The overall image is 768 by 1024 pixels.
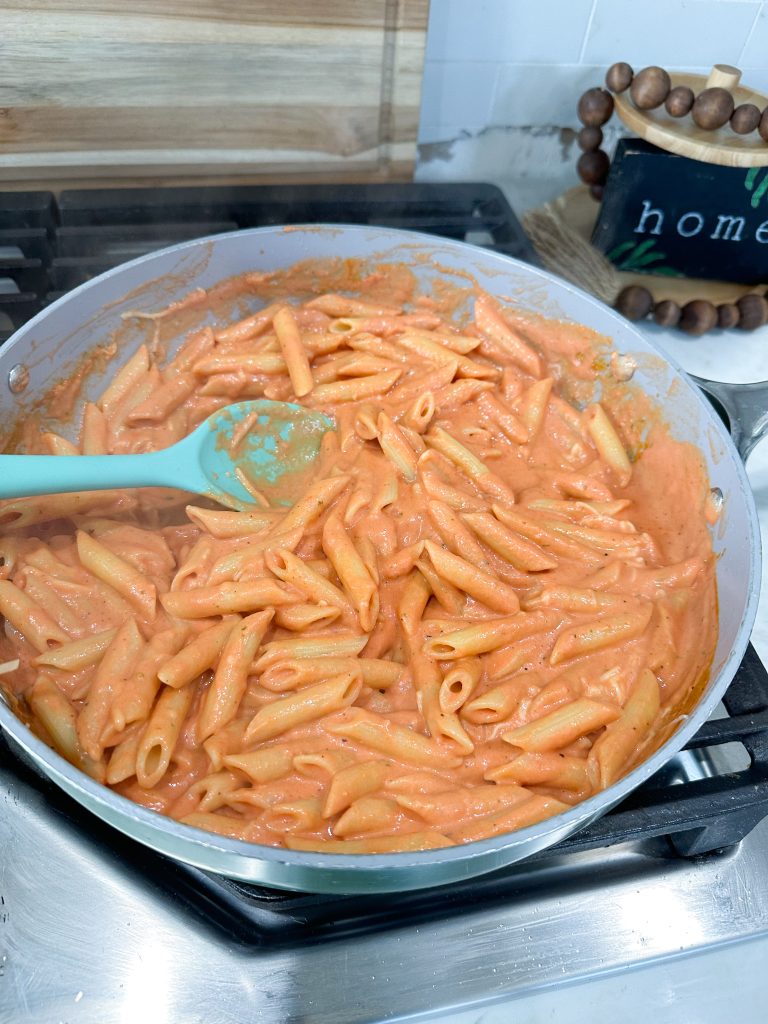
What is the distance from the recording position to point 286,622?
5.28ft

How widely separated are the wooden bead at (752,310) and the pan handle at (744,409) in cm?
74

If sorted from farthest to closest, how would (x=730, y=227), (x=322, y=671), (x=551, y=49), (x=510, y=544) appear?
1. (x=551, y=49)
2. (x=730, y=227)
3. (x=510, y=544)
4. (x=322, y=671)

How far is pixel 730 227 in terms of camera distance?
2.39 m

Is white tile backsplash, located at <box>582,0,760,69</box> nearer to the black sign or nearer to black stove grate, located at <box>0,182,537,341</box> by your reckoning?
the black sign

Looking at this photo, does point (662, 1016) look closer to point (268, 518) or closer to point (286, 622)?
point (286, 622)

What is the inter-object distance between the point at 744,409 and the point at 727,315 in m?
0.76

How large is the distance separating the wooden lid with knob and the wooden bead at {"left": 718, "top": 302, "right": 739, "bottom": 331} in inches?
16.5

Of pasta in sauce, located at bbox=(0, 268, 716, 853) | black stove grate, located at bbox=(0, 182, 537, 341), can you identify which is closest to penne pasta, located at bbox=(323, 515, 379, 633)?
pasta in sauce, located at bbox=(0, 268, 716, 853)

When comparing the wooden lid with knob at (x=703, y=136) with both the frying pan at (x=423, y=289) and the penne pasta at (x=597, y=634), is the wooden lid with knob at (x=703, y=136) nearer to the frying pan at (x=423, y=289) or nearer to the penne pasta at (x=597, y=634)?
the frying pan at (x=423, y=289)

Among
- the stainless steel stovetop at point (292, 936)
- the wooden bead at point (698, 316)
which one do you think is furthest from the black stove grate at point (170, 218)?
the stainless steel stovetop at point (292, 936)

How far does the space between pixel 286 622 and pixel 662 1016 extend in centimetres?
93

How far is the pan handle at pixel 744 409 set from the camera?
6.05 ft

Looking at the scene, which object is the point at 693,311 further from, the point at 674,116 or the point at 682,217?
the point at 674,116

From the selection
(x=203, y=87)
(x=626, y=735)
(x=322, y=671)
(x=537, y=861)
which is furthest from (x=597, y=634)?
(x=203, y=87)
